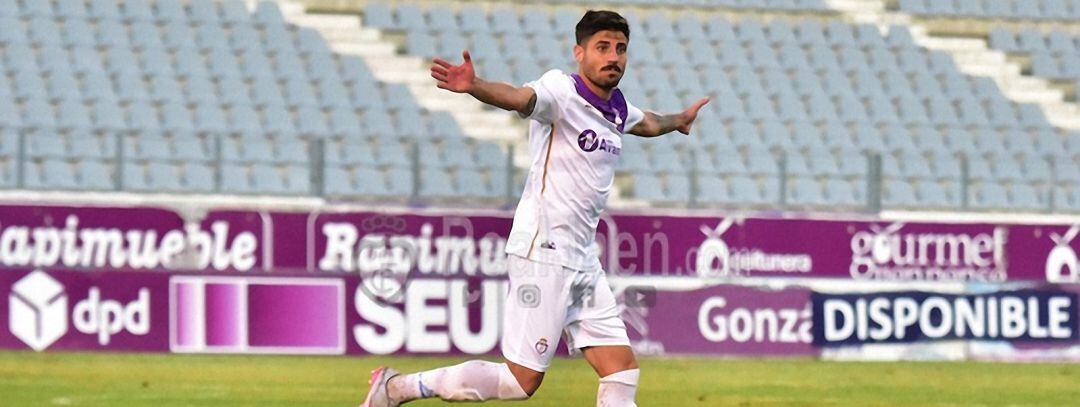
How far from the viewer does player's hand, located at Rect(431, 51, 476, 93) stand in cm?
689

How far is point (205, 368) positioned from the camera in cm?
1527

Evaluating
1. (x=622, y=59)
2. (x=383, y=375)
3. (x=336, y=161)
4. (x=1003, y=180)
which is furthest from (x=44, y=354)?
(x=1003, y=180)

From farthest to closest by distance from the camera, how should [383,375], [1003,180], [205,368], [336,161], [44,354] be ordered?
[1003,180] → [336,161] → [44,354] → [205,368] → [383,375]

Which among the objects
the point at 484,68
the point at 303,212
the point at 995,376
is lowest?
the point at 995,376

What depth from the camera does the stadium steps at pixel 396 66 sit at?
23.0 meters

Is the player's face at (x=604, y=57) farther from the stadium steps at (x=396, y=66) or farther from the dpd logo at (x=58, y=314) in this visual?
the stadium steps at (x=396, y=66)

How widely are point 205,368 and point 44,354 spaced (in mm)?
1760

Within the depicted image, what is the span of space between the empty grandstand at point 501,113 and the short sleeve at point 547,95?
34.4 feet

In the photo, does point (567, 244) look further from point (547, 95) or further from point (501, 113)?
point (501, 113)

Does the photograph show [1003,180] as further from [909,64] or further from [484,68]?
[484,68]

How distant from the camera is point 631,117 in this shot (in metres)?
8.09

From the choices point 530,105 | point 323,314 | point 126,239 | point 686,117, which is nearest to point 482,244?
point 323,314

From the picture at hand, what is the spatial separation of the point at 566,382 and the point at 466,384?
23.9ft

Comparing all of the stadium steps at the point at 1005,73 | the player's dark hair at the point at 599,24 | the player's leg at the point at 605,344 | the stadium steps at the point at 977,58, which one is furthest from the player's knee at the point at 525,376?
the stadium steps at the point at 1005,73
